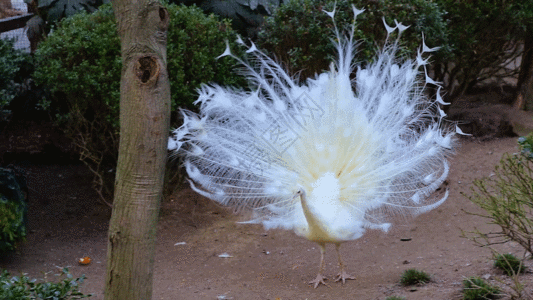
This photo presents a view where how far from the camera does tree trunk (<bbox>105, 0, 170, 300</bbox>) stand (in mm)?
2771

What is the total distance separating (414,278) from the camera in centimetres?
493

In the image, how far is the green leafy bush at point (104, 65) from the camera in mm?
6457

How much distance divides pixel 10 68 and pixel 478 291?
18.6ft

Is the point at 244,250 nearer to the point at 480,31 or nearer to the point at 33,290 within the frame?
the point at 33,290

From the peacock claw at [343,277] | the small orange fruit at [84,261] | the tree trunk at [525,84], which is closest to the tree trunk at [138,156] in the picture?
the peacock claw at [343,277]

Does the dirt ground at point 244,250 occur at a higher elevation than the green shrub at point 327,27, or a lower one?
lower

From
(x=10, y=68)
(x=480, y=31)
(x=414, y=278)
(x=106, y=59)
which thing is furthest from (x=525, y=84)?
(x=10, y=68)

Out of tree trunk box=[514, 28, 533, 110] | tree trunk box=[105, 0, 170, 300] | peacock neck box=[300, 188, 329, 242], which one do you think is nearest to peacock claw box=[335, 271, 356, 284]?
peacock neck box=[300, 188, 329, 242]

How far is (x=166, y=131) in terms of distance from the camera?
2861 mm

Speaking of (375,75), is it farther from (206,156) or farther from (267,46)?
(267,46)

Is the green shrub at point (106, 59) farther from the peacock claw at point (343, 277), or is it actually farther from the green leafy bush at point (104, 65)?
the peacock claw at point (343, 277)

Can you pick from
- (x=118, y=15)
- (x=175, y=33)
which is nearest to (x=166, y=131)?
(x=118, y=15)

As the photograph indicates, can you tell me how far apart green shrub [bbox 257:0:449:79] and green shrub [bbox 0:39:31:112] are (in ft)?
10.2

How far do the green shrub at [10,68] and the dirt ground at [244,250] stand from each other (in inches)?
56.3
